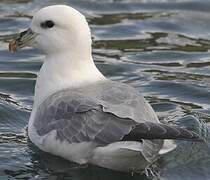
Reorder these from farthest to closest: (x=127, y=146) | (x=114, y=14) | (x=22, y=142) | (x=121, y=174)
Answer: (x=114, y=14)
(x=22, y=142)
(x=121, y=174)
(x=127, y=146)

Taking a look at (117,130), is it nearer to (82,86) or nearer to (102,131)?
(102,131)

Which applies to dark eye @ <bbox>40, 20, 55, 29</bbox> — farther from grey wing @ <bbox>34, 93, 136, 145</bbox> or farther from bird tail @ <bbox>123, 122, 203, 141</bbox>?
bird tail @ <bbox>123, 122, 203, 141</bbox>

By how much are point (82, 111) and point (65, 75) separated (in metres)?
0.82

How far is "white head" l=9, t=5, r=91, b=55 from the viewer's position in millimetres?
8383

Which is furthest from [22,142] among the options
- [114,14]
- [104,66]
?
[114,14]

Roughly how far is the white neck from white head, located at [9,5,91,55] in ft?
0.23

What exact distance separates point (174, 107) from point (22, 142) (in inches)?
73.2

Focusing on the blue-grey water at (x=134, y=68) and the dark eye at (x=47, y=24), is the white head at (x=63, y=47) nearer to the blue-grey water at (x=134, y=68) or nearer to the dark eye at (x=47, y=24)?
the dark eye at (x=47, y=24)

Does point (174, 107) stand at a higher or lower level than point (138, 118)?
lower

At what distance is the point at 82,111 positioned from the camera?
25.2 ft

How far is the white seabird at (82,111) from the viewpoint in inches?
290


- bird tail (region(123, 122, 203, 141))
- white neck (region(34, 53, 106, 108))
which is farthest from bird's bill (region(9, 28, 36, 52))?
bird tail (region(123, 122, 203, 141))

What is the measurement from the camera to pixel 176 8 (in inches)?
533

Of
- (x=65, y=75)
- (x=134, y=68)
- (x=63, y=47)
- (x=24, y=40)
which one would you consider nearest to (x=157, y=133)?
(x=65, y=75)
